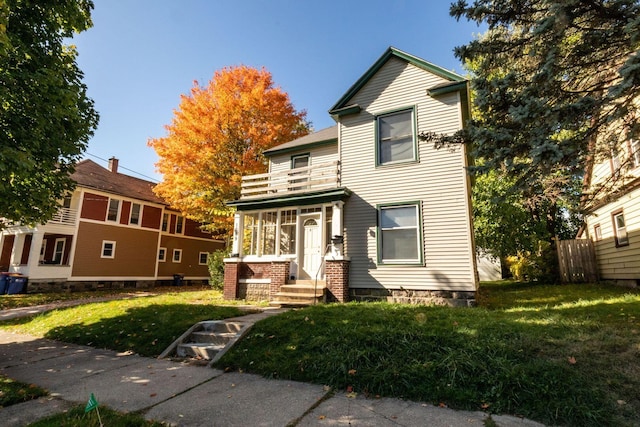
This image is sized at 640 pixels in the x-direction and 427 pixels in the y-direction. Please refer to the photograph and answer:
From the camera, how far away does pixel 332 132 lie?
1438cm

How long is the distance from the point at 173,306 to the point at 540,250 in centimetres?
1646

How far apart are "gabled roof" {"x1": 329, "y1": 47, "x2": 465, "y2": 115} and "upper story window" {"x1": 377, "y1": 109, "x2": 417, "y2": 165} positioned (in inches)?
51.5

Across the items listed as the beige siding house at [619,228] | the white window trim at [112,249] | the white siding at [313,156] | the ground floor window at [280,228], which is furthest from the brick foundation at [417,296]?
the white window trim at [112,249]

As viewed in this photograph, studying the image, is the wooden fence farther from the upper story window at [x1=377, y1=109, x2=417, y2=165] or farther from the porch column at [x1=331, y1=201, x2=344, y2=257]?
the porch column at [x1=331, y1=201, x2=344, y2=257]

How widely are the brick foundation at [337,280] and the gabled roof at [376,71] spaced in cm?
575

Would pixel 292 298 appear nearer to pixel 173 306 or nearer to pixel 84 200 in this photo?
pixel 173 306

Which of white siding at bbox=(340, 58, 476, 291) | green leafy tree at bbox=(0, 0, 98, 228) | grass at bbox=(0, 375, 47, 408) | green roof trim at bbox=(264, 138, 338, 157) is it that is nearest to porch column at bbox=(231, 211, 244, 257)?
green roof trim at bbox=(264, 138, 338, 157)

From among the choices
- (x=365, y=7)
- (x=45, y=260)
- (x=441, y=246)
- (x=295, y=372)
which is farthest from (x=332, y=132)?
(x=45, y=260)

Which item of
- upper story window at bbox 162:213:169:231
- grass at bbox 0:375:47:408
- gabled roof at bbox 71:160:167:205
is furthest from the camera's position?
upper story window at bbox 162:213:169:231

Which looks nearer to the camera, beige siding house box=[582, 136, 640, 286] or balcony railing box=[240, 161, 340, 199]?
beige siding house box=[582, 136, 640, 286]

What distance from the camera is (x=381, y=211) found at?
35.8ft

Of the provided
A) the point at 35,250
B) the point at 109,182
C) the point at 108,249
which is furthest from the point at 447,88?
the point at 109,182

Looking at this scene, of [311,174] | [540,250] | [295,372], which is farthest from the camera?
[540,250]

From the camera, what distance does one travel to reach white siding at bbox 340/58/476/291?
9664 millimetres
